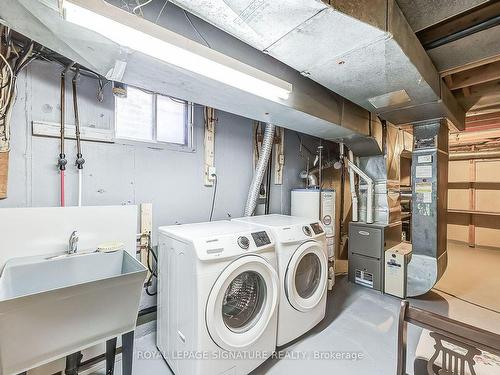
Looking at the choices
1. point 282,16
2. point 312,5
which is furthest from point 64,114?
point 312,5

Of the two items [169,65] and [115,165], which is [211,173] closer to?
[115,165]

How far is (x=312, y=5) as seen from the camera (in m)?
1.05

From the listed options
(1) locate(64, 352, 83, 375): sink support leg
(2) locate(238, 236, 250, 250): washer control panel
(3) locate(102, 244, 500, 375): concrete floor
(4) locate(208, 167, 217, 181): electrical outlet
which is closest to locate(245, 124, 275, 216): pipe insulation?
(4) locate(208, 167, 217, 181): electrical outlet

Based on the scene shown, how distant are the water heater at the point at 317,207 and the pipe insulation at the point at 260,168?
Answer: 0.70 m

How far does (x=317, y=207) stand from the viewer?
9.84 feet

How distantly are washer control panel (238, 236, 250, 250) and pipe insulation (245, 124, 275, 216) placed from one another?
3.11 ft

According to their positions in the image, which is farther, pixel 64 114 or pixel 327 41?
pixel 64 114

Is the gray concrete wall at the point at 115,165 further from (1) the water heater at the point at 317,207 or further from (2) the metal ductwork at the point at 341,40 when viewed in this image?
(2) the metal ductwork at the point at 341,40

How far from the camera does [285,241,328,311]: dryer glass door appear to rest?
6.53 ft

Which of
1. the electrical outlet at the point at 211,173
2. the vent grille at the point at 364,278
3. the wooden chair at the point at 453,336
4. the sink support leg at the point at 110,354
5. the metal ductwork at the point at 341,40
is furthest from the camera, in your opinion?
the vent grille at the point at 364,278

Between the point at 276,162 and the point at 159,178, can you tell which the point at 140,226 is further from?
the point at 276,162

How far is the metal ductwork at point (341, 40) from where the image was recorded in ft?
3.62

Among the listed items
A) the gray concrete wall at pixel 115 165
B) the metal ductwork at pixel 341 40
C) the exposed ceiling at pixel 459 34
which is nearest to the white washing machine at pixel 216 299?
the gray concrete wall at pixel 115 165

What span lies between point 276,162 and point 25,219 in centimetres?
249
